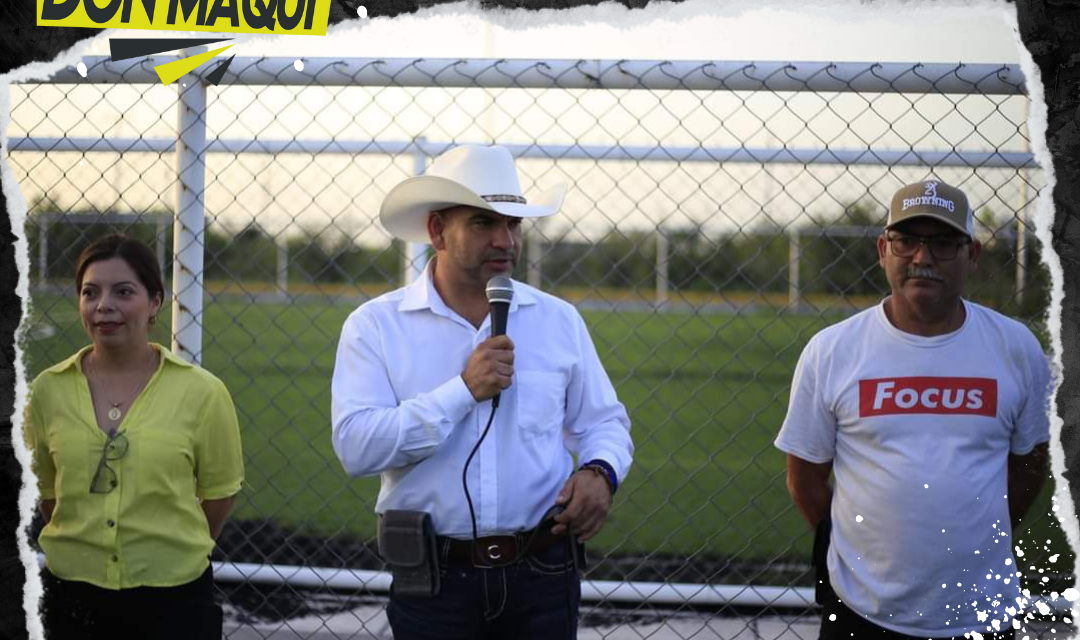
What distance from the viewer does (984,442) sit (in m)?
3.32

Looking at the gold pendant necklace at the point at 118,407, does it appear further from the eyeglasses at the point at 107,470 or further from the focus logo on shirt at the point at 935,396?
the focus logo on shirt at the point at 935,396

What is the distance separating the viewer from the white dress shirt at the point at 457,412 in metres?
3.21

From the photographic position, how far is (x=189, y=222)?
4273mm

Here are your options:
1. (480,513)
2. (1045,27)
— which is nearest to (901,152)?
(1045,27)

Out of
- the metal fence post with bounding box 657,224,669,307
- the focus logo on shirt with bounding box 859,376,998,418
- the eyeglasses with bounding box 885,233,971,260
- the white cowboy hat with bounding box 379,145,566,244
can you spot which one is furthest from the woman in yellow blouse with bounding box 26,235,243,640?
the metal fence post with bounding box 657,224,669,307

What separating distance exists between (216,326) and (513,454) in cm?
2263

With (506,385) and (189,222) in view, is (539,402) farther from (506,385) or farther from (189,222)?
(189,222)

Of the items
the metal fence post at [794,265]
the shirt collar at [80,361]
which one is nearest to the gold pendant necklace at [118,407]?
the shirt collar at [80,361]

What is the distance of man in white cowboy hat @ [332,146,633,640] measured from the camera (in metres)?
3.21

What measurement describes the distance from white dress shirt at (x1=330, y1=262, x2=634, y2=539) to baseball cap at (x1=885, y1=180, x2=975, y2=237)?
1.05 metres

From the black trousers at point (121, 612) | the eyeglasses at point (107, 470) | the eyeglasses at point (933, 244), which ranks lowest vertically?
the black trousers at point (121, 612)

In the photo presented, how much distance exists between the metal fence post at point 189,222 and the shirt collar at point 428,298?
3.78 ft

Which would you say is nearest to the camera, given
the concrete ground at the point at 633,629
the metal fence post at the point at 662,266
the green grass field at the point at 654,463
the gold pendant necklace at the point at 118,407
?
the gold pendant necklace at the point at 118,407

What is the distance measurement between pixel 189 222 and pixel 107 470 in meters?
1.17
